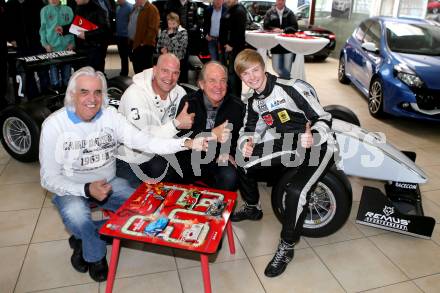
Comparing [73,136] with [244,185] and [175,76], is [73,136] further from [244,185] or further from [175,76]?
[244,185]

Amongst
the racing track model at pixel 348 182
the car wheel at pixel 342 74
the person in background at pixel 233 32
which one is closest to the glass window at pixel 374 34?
the car wheel at pixel 342 74

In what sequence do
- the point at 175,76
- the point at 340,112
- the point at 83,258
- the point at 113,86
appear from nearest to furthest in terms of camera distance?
the point at 83,258, the point at 175,76, the point at 340,112, the point at 113,86

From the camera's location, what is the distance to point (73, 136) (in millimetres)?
2023

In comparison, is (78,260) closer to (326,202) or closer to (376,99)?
(326,202)

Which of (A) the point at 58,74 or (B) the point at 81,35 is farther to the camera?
(B) the point at 81,35

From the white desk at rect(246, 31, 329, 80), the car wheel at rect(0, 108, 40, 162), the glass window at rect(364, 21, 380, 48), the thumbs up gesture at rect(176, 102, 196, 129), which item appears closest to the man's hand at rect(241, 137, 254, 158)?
the thumbs up gesture at rect(176, 102, 196, 129)

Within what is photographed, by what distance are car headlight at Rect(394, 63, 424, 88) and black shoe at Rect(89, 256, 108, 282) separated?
393 centimetres

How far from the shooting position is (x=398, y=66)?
15.0 feet

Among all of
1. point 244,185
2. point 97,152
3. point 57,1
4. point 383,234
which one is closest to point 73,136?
point 97,152

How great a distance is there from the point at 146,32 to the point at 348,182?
386cm

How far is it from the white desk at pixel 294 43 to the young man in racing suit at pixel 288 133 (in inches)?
110

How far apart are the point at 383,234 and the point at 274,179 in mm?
855

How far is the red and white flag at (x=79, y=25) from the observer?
4398 mm

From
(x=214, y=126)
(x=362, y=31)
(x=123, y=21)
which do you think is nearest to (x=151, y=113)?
(x=214, y=126)
